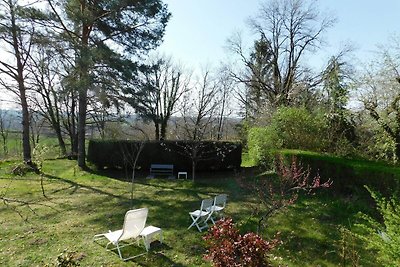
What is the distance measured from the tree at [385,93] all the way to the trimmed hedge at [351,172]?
2706 millimetres

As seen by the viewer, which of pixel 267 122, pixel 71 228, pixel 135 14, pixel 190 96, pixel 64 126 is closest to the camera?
pixel 71 228

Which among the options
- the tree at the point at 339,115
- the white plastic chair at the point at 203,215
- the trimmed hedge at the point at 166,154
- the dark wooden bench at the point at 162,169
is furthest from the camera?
the dark wooden bench at the point at 162,169

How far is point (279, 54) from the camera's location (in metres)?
24.3

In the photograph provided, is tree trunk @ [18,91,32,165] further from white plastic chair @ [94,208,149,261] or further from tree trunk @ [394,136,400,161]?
tree trunk @ [394,136,400,161]

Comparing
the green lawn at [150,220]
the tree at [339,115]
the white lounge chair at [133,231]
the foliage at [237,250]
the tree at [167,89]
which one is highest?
the tree at [167,89]

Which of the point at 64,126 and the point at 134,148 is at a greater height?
the point at 64,126

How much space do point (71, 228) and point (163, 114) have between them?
1734cm

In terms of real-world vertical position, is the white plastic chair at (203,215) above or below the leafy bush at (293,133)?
below

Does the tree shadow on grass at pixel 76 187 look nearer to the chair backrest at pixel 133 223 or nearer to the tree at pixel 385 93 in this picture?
the chair backrest at pixel 133 223

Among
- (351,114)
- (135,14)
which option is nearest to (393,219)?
(351,114)

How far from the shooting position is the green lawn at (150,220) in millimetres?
5758

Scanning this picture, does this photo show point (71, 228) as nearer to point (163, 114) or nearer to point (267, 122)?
point (267, 122)

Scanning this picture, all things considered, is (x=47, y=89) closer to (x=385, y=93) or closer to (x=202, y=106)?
(x=202, y=106)

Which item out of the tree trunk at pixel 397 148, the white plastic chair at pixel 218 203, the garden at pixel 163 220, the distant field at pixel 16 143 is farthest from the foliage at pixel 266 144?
the distant field at pixel 16 143
